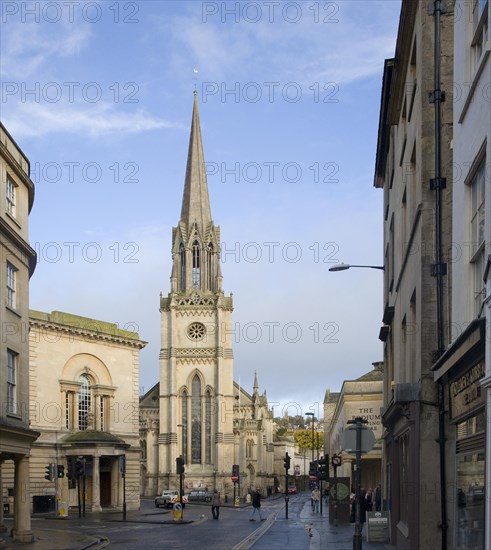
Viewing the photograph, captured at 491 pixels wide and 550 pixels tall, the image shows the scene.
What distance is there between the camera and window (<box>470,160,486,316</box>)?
480 inches

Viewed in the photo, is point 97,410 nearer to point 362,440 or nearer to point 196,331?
point 196,331

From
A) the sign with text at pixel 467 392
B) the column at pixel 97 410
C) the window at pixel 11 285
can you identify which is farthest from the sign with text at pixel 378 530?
the column at pixel 97 410

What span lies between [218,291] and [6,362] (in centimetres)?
7822

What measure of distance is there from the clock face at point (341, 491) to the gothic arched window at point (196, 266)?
6961 cm

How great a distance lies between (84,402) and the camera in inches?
2402

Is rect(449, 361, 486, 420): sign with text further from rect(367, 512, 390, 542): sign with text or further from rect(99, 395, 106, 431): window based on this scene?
rect(99, 395, 106, 431): window

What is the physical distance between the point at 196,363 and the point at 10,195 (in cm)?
7488

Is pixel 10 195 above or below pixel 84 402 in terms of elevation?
above

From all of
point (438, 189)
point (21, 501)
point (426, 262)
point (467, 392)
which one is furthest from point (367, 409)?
point (467, 392)

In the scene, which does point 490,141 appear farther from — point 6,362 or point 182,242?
point 182,242

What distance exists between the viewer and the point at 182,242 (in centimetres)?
10775

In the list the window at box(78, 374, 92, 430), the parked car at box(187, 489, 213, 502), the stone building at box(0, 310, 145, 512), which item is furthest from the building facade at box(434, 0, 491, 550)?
the parked car at box(187, 489, 213, 502)

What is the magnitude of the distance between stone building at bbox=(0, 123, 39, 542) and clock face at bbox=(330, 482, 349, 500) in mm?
13920

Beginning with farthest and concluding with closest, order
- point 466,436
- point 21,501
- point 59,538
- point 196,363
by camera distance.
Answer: point 196,363 < point 59,538 < point 21,501 < point 466,436
